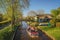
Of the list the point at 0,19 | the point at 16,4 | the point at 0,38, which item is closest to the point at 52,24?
the point at 16,4

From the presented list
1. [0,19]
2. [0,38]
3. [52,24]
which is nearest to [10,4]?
[52,24]

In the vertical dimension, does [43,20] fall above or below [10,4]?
below

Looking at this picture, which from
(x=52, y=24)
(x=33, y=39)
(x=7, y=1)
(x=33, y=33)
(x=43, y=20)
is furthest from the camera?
(x=43, y=20)

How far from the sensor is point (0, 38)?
11.9 m

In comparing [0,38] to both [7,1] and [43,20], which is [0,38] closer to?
[7,1]

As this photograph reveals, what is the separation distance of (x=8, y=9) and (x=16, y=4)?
196 centimetres

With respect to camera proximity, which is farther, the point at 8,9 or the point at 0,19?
the point at 0,19

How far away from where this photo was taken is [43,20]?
245 ft

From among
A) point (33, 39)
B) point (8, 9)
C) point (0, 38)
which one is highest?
point (8, 9)

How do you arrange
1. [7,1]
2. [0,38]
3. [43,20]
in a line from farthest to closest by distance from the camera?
[43,20]
[7,1]
[0,38]

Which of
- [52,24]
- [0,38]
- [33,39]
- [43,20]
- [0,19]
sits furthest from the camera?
[43,20]

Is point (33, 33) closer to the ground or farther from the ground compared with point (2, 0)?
closer to the ground

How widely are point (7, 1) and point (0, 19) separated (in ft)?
111

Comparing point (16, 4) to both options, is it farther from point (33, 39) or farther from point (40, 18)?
point (40, 18)
